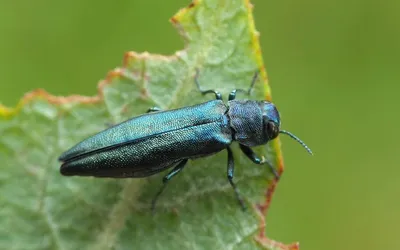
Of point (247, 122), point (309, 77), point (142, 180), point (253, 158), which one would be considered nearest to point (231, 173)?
point (253, 158)

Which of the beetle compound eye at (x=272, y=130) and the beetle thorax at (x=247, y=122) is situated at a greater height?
the beetle thorax at (x=247, y=122)

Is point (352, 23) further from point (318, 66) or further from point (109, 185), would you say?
point (109, 185)

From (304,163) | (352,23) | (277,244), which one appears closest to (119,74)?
(277,244)

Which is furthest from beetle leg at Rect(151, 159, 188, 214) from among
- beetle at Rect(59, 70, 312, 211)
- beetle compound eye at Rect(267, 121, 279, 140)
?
beetle compound eye at Rect(267, 121, 279, 140)

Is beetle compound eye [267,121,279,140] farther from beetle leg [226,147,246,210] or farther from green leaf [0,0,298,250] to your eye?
beetle leg [226,147,246,210]

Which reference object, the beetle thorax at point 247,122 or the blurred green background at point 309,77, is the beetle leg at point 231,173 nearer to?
the beetle thorax at point 247,122

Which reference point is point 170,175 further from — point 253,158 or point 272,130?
point 272,130

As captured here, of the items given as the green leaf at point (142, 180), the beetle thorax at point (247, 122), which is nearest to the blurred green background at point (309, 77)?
the beetle thorax at point (247, 122)

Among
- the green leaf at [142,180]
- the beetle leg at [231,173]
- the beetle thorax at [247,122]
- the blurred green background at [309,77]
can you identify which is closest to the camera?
the green leaf at [142,180]
